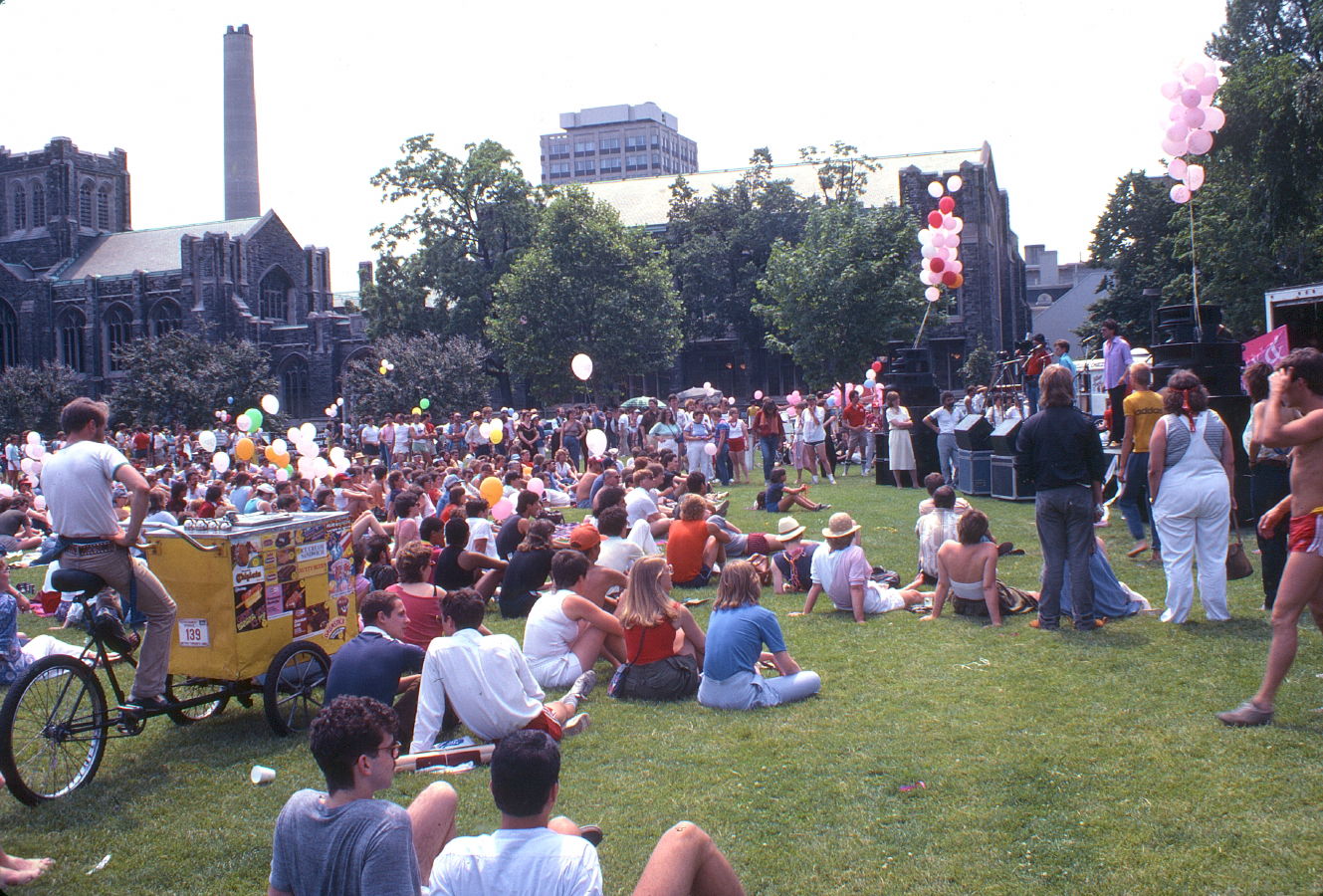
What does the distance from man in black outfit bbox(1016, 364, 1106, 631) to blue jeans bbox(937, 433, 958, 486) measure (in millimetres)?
10940

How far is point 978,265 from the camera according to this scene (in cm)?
5525

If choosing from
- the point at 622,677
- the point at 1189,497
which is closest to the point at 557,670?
the point at 622,677

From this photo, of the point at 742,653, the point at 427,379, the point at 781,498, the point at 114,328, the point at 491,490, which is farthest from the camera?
the point at 114,328

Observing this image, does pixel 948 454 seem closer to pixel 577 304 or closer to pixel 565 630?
pixel 565 630

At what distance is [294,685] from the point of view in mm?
6688

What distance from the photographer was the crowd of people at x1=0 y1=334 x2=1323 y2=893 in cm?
303

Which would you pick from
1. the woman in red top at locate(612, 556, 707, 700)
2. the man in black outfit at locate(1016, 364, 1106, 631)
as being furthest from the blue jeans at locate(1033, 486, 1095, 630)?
the woman in red top at locate(612, 556, 707, 700)

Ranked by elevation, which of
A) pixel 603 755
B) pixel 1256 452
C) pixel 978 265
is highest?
pixel 978 265

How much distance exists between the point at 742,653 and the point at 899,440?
515 inches

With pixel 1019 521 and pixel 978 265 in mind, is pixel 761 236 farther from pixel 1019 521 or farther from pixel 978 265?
pixel 1019 521

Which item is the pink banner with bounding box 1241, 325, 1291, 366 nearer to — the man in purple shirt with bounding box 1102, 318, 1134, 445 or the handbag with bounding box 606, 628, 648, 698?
the man in purple shirt with bounding box 1102, 318, 1134, 445

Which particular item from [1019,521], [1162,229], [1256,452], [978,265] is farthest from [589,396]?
[1256,452]

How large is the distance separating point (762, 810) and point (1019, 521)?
1023 centimetres

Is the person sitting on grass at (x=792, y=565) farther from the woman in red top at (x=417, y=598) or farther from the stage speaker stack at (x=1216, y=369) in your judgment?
the stage speaker stack at (x=1216, y=369)
